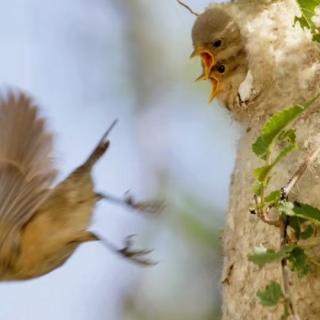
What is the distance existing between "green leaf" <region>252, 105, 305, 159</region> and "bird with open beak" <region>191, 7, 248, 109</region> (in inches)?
44.2

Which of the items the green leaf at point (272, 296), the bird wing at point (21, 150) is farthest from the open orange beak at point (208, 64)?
the green leaf at point (272, 296)

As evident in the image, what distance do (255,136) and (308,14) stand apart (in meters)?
0.59

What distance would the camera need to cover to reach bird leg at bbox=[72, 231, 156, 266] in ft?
12.1

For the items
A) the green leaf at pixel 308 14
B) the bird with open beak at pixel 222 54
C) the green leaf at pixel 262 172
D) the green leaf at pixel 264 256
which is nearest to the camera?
the green leaf at pixel 264 256

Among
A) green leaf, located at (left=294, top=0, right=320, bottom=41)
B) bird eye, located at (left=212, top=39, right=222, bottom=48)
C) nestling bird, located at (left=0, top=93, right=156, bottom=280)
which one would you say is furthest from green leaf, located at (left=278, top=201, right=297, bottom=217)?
bird eye, located at (left=212, top=39, right=222, bottom=48)

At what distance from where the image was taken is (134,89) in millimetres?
4516

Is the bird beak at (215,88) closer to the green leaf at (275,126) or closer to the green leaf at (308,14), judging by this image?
the green leaf at (308,14)

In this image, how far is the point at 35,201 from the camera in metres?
3.51

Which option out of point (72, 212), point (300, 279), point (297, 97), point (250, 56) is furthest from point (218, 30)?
point (300, 279)

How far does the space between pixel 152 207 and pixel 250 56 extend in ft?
2.11

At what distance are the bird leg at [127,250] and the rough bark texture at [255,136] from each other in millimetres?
251

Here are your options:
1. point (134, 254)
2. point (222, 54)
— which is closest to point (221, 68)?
point (222, 54)

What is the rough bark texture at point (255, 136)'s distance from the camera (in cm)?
337

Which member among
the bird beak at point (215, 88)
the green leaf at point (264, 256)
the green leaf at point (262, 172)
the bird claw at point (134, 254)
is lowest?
the green leaf at point (264, 256)
